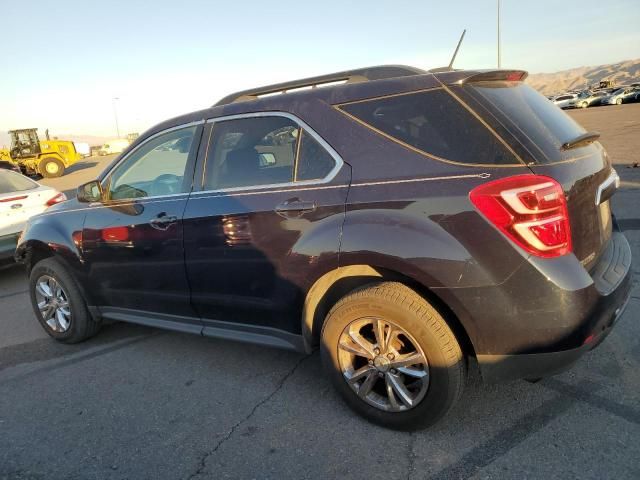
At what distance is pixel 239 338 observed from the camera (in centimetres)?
312

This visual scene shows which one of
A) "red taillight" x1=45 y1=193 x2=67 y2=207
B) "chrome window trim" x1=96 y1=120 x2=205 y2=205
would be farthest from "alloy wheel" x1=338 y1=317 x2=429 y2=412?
"red taillight" x1=45 y1=193 x2=67 y2=207

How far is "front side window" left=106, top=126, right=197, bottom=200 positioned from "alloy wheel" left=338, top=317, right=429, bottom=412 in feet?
5.01

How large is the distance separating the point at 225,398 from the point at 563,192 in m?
2.28

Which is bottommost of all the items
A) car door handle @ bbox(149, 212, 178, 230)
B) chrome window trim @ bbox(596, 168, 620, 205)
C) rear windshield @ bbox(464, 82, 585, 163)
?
car door handle @ bbox(149, 212, 178, 230)

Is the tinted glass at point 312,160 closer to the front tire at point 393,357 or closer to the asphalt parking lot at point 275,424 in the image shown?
the front tire at point 393,357

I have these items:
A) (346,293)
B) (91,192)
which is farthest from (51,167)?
(346,293)

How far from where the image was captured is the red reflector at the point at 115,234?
3504mm

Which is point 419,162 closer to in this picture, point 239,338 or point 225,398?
point 239,338

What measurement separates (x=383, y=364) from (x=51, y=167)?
2751cm

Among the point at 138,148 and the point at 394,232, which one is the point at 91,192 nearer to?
the point at 138,148

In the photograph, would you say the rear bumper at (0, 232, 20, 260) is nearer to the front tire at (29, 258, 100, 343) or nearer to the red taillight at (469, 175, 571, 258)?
the front tire at (29, 258, 100, 343)

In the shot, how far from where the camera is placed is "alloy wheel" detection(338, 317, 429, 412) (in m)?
2.47

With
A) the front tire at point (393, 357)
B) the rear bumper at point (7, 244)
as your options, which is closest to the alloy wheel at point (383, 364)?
the front tire at point (393, 357)

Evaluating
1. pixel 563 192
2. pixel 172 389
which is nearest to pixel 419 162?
pixel 563 192
